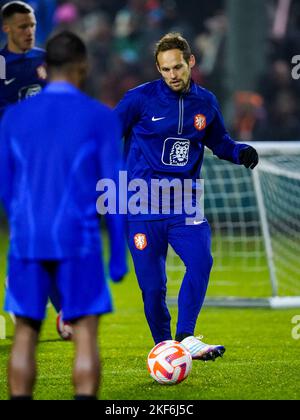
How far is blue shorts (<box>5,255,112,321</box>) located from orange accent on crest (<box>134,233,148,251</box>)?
1927mm

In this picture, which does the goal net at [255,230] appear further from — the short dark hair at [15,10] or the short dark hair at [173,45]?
the short dark hair at [173,45]

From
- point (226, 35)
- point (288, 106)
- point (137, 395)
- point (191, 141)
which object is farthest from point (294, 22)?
point (137, 395)

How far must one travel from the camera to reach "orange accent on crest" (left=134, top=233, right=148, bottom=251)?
6.94 m

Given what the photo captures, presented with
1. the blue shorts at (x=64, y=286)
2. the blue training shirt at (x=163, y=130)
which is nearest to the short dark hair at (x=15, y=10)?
the blue training shirt at (x=163, y=130)

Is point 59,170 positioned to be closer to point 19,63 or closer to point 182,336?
point 182,336

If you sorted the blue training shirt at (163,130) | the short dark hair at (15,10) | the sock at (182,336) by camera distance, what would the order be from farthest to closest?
the short dark hair at (15,10), the blue training shirt at (163,130), the sock at (182,336)

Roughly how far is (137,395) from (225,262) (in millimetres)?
7408

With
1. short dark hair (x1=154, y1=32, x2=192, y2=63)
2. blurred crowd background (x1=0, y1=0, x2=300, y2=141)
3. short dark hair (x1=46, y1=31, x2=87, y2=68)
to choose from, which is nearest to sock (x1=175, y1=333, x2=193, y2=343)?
short dark hair (x1=154, y1=32, x2=192, y2=63)

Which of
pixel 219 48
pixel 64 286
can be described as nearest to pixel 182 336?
pixel 64 286

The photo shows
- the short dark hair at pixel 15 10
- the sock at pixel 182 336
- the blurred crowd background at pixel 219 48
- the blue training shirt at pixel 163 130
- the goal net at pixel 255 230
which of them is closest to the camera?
the sock at pixel 182 336

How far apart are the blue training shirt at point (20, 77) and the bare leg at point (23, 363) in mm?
3660

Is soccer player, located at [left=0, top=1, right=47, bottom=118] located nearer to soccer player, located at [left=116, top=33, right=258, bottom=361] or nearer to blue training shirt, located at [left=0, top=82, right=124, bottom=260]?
soccer player, located at [left=116, top=33, right=258, bottom=361]

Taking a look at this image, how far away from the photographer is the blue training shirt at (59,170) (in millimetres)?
4867
